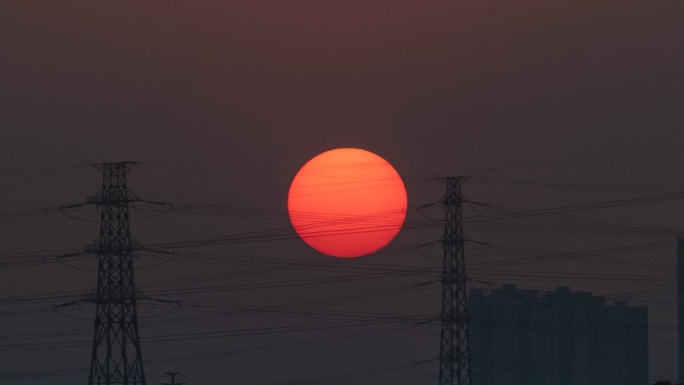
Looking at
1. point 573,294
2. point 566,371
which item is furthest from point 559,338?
point 573,294

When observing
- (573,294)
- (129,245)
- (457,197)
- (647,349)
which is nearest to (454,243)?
(457,197)

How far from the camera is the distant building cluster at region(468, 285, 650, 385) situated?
159m

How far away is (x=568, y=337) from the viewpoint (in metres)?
163

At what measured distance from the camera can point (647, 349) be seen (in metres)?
172

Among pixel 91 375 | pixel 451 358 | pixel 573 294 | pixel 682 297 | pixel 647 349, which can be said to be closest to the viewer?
pixel 91 375

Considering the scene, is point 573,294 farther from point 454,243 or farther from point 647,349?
point 454,243

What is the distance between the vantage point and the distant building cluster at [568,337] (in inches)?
6245

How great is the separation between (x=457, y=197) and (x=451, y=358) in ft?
20.1

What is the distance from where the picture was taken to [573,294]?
150500mm

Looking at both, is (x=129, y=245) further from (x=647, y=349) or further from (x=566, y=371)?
(x=647, y=349)

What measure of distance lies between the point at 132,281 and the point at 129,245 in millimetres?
1360

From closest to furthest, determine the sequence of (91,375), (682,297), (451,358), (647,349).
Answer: (91,375) → (451,358) → (682,297) → (647,349)

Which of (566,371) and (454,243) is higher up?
(454,243)

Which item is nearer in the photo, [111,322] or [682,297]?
[111,322]
